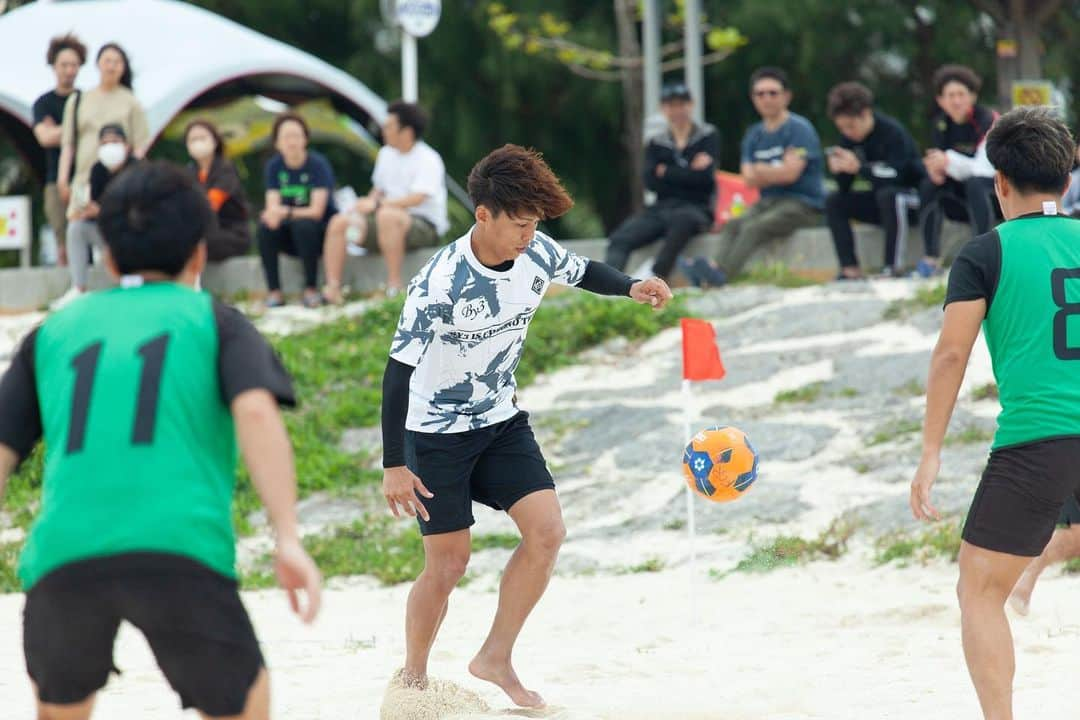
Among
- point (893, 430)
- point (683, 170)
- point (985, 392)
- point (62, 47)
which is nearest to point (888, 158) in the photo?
point (683, 170)

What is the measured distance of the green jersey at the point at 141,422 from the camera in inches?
123

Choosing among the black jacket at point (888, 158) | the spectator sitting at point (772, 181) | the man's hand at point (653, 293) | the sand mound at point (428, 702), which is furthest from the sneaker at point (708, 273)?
the sand mound at point (428, 702)

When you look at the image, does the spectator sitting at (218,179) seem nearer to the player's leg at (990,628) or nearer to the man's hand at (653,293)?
the man's hand at (653,293)

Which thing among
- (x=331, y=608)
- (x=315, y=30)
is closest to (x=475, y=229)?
(x=331, y=608)

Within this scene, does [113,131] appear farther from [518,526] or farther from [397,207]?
[518,526]

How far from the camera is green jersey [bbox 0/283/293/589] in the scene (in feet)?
10.3

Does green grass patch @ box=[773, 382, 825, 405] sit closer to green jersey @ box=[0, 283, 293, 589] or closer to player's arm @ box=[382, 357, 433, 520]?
player's arm @ box=[382, 357, 433, 520]

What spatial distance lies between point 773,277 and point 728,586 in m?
4.69

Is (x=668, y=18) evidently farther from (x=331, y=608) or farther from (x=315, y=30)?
(x=331, y=608)

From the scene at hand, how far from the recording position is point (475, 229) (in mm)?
4934

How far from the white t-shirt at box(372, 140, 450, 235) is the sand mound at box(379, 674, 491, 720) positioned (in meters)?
6.89

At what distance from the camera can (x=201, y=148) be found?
37.9 ft

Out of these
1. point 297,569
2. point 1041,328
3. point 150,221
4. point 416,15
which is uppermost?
point 416,15

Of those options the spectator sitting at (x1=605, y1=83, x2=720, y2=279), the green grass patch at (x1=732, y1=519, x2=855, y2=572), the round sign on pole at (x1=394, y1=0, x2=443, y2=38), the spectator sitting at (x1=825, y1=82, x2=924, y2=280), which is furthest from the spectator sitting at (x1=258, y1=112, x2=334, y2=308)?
the green grass patch at (x1=732, y1=519, x2=855, y2=572)
